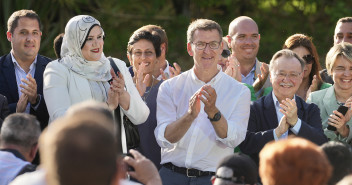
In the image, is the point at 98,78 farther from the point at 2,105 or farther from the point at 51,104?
the point at 2,105

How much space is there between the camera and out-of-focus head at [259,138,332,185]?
3117mm

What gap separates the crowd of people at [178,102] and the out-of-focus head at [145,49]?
0.01m

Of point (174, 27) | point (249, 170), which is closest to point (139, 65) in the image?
point (249, 170)

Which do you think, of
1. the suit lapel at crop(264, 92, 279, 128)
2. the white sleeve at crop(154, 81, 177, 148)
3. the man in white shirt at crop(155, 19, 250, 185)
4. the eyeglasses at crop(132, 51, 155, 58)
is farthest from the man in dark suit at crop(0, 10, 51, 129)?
the suit lapel at crop(264, 92, 279, 128)

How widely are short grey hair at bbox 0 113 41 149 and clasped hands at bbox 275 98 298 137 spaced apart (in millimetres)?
2016

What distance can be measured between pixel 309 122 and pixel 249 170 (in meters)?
2.07

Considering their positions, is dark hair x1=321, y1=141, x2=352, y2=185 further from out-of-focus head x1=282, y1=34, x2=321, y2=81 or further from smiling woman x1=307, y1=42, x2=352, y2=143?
out-of-focus head x1=282, y1=34, x2=321, y2=81

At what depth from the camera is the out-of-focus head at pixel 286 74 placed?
593 centimetres

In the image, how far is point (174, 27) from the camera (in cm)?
1255

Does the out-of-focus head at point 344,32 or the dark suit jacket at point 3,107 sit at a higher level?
the out-of-focus head at point 344,32

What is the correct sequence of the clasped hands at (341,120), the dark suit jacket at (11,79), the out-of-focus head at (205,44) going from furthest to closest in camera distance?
the dark suit jacket at (11,79), the clasped hands at (341,120), the out-of-focus head at (205,44)

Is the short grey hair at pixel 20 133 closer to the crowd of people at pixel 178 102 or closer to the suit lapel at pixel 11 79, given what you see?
the crowd of people at pixel 178 102

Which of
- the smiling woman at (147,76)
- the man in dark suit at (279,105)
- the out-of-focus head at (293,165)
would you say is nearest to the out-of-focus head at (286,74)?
the man in dark suit at (279,105)

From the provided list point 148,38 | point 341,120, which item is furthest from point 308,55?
point 148,38
